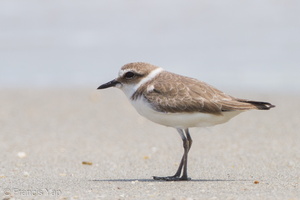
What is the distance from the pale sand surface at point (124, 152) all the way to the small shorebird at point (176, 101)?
71 centimetres

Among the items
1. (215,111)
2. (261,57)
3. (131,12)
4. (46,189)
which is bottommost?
(46,189)

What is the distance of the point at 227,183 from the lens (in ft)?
21.9

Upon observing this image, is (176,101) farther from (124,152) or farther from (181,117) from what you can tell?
(124,152)

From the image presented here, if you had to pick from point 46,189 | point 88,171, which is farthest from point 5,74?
point 46,189

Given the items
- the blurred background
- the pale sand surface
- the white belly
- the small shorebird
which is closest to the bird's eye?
the small shorebird

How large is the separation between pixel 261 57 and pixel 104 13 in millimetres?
6411

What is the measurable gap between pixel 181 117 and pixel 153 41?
43.0 ft

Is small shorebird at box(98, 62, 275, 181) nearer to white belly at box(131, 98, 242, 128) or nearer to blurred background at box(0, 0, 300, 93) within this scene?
white belly at box(131, 98, 242, 128)

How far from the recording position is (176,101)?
22.1ft

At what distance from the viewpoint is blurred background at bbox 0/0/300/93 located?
1702 cm

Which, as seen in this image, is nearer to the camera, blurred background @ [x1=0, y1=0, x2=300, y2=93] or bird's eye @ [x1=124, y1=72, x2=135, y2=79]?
bird's eye @ [x1=124, y1=72, x2=135, y2=79]

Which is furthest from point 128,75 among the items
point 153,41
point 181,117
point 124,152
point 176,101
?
point 153,41

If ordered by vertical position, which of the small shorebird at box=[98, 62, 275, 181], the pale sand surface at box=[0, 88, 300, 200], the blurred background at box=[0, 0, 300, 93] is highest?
the blurred background at box=[0, 0, 300, 93]

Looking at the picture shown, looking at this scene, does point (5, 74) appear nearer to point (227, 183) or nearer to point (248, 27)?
point (248, 27)
